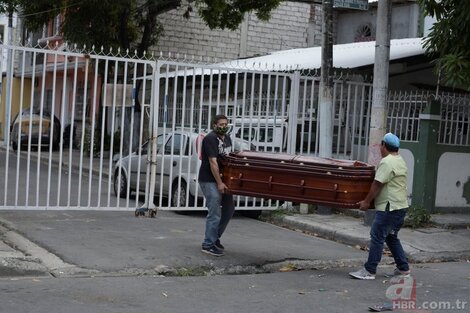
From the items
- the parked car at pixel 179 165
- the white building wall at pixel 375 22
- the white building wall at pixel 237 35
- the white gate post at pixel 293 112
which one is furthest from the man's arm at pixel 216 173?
the white building wall at pixel 237 35

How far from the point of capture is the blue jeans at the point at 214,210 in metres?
8.24

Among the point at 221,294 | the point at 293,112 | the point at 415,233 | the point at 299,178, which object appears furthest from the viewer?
the point at 293,112

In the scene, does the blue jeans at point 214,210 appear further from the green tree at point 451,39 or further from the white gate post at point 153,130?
the green tree at point 451,39

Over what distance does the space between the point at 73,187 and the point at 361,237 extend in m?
7.73

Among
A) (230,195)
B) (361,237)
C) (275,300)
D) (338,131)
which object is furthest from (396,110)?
(275,300)

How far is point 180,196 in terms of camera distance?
11.8 metres

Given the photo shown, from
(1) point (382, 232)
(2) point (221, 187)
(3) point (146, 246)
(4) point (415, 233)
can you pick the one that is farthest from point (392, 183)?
(4) point (415, 233)

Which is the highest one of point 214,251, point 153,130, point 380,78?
point 380,78

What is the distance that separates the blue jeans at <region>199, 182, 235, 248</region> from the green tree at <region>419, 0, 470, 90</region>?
3965 mm

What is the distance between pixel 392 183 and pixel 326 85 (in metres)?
4.82

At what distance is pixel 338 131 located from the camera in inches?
503

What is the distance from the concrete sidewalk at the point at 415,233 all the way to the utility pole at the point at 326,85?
54.5 inches

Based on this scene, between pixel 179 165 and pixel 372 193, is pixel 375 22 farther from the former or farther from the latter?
pixel 372 193

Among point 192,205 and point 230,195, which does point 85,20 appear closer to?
point 192,205
